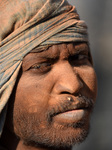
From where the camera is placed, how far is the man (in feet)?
6.37

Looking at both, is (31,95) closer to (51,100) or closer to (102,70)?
(51,100)

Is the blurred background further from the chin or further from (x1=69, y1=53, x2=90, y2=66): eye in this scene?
the chin

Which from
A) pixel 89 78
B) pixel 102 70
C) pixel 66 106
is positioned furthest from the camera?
pixel 102 70

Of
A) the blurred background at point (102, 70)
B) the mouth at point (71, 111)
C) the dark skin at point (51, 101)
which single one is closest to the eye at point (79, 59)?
the dark skin at point (51, 101)

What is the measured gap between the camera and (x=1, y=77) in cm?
201

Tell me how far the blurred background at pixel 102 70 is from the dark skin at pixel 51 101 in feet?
9.70

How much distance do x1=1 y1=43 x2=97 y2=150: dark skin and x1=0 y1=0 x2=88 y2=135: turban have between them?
1.9 inches

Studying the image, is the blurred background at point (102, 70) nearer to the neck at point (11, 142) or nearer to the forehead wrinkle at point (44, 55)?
the neck at point (11, 142)

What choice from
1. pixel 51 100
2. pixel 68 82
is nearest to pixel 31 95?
pixel 51 100

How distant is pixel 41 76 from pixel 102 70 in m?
3.23

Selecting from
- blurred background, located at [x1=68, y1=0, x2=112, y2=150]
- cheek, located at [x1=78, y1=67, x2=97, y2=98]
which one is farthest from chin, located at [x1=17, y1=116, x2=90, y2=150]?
blurred background, located at [x1=68, y1=0, x2=112, y2=150]

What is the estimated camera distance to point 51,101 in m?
1.94

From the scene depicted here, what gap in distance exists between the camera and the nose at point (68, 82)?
1.92 meters

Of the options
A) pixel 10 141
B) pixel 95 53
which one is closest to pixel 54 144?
pixel 10 141
